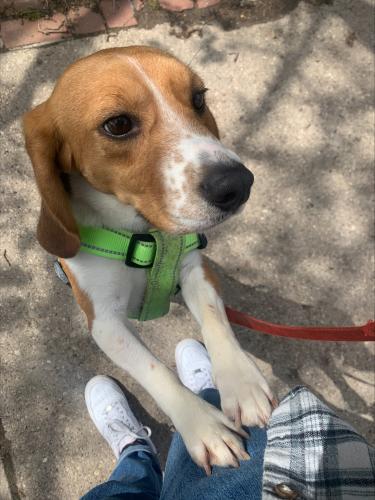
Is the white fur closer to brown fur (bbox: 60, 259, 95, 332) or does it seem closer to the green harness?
the green harness

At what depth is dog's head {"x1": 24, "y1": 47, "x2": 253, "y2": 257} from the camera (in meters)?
1.91

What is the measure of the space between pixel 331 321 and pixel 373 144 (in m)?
1.46

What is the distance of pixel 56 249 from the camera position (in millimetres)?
2209

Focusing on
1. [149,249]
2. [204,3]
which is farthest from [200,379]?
[204,3]

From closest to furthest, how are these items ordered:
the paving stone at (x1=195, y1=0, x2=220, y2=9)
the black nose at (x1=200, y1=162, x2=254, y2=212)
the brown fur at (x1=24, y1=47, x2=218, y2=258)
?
the black nose at (x1=200, y1=162, x2=254, y2=212)
the brown fur at (x1=24, y1=47, x2=218, y2=258)
the paving stone at (x1=195, y1=0, x2=220, y2=9)

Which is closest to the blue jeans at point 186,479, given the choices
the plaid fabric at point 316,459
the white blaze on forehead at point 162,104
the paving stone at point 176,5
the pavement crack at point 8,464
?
the plaid fabric at point 316,459

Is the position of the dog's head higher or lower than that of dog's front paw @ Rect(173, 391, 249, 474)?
higher

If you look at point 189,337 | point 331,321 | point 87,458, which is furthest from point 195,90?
point 87,458

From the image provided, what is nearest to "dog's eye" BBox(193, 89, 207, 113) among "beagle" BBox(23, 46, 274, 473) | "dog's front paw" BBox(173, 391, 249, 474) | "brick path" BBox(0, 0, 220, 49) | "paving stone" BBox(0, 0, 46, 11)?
"beagle" BBox(23, 46, 274, 473)

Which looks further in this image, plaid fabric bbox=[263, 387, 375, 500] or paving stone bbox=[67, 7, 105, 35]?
paving stone bbox=[67, 7, 105, 35]

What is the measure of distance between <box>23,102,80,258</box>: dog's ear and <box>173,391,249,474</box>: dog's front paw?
869mm

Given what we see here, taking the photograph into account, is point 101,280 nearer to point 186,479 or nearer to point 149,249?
point 149,249

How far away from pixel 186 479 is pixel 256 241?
1.87 meters

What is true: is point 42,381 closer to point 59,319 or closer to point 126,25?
point 59,319
